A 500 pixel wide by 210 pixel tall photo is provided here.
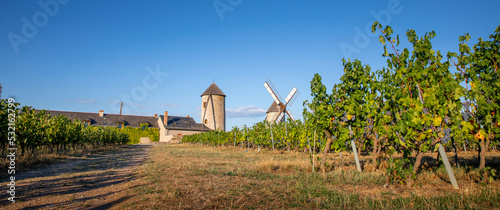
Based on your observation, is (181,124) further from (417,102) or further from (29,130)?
(417,102)

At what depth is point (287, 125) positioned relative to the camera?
18828 mm

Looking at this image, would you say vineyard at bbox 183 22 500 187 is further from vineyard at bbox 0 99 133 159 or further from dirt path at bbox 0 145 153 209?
vineyard at bbox 0 99 133 159

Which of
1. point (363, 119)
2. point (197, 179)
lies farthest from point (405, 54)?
point (197, 179)

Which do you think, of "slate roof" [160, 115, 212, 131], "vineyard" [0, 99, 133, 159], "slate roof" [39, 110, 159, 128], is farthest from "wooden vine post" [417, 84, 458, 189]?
"slate roof" [39, 110, 159, 128]

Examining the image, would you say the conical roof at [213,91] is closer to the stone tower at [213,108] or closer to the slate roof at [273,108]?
the stone tower at [213,108]

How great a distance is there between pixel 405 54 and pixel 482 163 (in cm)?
264

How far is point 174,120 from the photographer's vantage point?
5272cm

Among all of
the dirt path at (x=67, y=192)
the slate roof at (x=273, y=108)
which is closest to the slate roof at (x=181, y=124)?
the slate roof at (x=273, y=108)

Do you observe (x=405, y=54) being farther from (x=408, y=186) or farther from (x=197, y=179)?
(x=197, y=179)

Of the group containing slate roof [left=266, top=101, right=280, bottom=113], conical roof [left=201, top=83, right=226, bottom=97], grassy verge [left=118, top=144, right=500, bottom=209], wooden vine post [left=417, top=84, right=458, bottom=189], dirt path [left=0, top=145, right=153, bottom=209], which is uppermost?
conical roof [left=201, top=83, right=226, bottom=97]

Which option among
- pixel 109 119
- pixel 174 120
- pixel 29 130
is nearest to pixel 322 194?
pixel 29 130

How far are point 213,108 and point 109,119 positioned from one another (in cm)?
2293

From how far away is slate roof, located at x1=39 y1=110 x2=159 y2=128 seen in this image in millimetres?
48531

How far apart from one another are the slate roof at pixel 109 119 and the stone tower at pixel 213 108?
14942 mm
